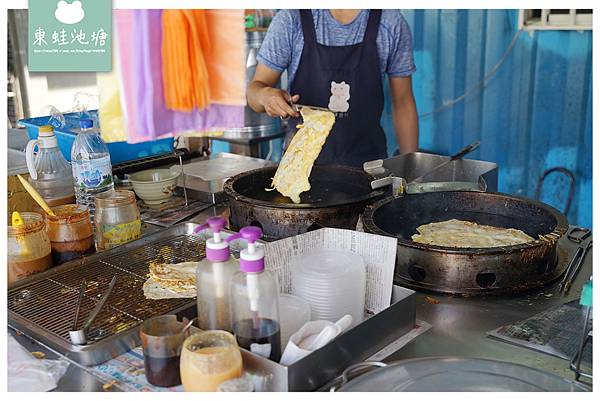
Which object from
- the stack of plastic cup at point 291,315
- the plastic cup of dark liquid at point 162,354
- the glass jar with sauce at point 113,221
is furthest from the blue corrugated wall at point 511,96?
the plastic cup of dark liquid at point 162,354

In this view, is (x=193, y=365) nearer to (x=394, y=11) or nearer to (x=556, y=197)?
(x=394, y=11)

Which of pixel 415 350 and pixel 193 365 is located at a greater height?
pixel 193 365

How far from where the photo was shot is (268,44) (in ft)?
11.5

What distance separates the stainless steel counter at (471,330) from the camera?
1.51 metres

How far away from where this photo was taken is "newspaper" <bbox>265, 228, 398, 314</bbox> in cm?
172

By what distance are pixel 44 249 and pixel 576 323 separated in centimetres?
160

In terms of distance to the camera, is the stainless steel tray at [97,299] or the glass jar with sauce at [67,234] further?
the glass jar with sauce at [67,234]

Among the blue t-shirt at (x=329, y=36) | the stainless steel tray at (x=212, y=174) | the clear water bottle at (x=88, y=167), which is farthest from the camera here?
the blue t-shirt at (x=329, y=36)

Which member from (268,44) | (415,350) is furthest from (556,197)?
(415,350)

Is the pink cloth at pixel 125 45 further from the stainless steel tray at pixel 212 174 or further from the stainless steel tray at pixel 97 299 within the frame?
the stainless steel tray at pixel 212 174

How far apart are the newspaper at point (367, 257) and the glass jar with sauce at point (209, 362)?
1.24 feet

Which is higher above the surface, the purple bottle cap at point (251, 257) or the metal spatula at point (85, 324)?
the purple bottle cap at point (251, 257)

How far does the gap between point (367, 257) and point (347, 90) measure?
2055 mm

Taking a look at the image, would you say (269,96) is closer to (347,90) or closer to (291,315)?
(347,90)
